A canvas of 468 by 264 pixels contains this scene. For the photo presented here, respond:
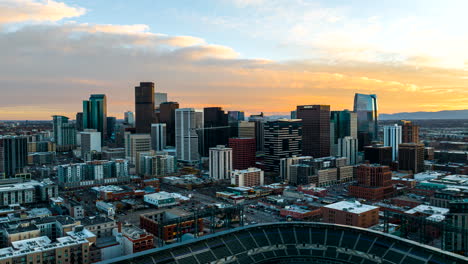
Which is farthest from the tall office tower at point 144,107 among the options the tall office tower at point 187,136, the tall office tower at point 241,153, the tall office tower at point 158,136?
the tall office tower at point 241,153

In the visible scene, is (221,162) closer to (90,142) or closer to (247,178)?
(247,178)

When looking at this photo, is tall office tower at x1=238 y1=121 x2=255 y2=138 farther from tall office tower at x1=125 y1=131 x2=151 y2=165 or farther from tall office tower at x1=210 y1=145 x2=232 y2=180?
tall office tower at x1=210 y1=145 x2=232 y2=180

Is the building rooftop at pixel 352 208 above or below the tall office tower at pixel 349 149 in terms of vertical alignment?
below

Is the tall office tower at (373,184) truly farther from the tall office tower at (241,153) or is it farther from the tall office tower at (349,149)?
the tall office tower at (349,149)

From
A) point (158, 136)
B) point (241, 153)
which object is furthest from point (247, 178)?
point (158, 136)

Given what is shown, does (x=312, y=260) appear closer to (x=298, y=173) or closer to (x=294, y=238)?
(x=294, y=238)

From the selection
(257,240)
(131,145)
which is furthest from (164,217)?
(131,145)

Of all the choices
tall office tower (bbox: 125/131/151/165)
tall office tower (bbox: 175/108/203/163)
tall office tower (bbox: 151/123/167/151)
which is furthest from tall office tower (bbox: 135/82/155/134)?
tall office tower (bbox: 125/131/151/165)
